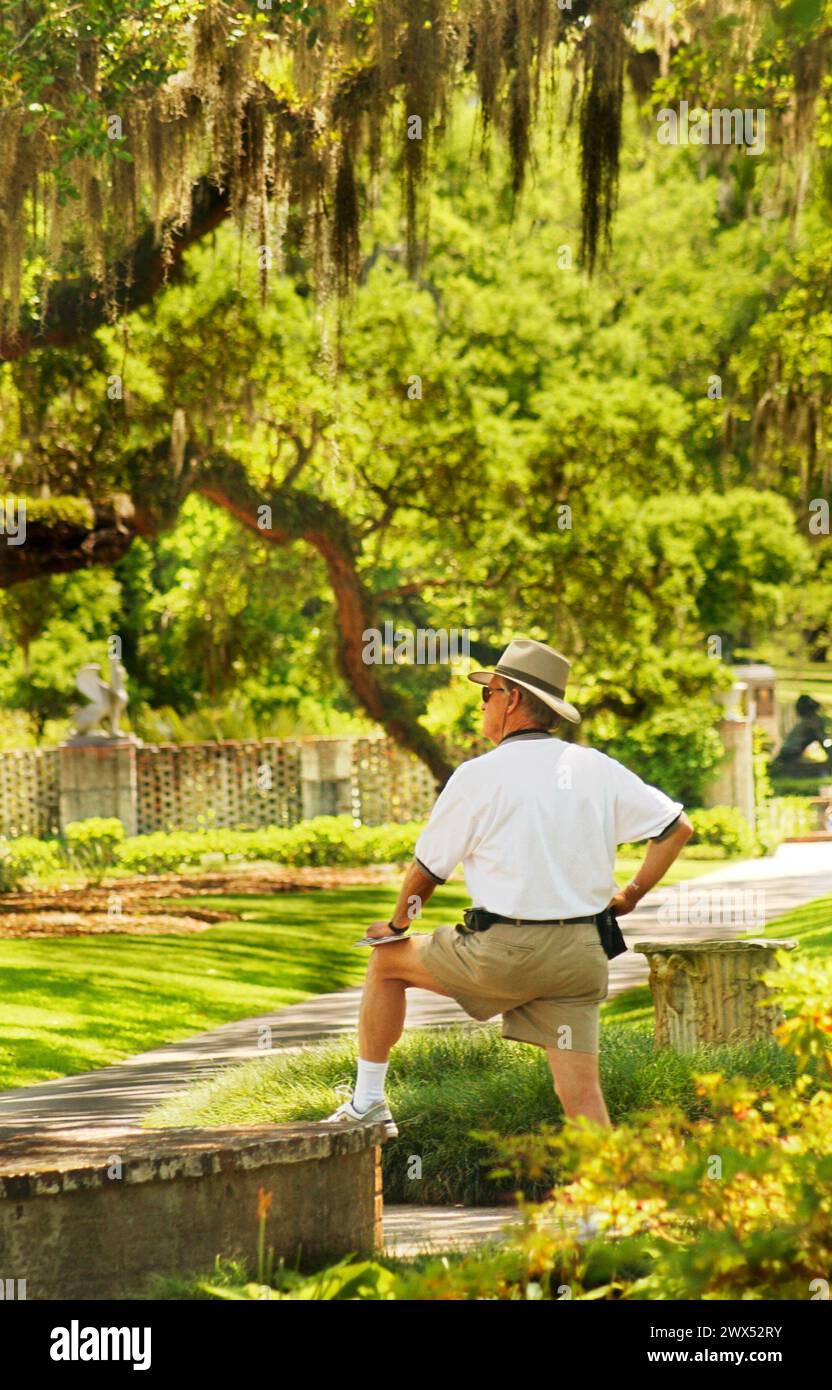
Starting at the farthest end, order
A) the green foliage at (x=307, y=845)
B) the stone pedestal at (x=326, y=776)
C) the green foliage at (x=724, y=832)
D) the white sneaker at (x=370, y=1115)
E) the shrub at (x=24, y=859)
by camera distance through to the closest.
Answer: the stone pedestal at (x=326, y=776) → the green foliage at (x=724, y=832) → the green foliage at (x=307, y=845) → the shrub at (x=24, y=859) → the white sneaker at (x=370, y=1115)

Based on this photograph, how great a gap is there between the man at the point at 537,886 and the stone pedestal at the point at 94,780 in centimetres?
2189

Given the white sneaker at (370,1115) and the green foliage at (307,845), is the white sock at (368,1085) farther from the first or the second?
the green foliage at (307,845)

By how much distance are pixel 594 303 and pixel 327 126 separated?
55.5 ft

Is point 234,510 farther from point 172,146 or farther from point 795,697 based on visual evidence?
point 795,697

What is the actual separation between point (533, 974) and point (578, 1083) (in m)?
0.36

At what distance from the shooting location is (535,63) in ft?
44.0

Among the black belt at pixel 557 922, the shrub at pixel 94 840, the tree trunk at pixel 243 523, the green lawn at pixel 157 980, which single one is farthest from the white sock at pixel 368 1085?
the shrub at pixel 94 840

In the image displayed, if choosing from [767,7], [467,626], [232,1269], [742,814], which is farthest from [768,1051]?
[467,626]

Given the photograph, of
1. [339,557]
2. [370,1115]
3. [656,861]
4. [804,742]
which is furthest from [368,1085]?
[804,742]

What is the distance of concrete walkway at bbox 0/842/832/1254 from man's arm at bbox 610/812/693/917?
1178 mm

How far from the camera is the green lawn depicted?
1162cm

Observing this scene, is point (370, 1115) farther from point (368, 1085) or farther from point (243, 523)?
point (243, 523)

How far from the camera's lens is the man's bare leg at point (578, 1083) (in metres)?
5.70

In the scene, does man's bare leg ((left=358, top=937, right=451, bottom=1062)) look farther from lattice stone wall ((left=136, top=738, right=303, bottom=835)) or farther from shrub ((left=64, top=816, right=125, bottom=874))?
lattice stone wall ((left=136, top=738, right=303, bottom=835))
